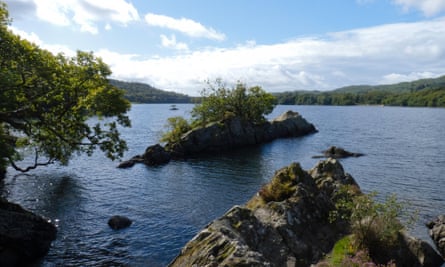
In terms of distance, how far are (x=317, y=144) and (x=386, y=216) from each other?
6434 cm

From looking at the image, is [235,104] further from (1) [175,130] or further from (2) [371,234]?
(2) [371,234]

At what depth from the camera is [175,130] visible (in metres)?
73.5

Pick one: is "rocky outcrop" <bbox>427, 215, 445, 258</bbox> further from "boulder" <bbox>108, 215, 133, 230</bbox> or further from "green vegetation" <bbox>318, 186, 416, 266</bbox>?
"boulder" <bbox>108, 215, 133, 230</bbox>

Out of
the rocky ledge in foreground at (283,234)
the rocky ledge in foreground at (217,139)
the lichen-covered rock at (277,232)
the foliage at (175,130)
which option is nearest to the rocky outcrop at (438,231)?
the rocky ledge in foreground at (283,234)

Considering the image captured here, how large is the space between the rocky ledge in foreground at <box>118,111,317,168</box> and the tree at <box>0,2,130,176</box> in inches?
1178

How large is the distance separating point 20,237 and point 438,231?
31.9 meters

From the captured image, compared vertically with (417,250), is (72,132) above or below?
above

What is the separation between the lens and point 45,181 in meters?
43.2

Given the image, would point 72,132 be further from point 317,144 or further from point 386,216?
point 317,144

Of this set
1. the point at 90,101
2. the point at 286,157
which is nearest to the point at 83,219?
the point at 90,101

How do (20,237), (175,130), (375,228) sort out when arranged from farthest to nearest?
(175,130)
(20,237)
(375,228)

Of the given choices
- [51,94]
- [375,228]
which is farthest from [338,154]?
[51,94]

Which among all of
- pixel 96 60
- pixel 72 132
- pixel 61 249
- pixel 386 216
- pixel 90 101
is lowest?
pixel 61 249

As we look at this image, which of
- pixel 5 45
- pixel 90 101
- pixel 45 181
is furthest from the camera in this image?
pixel 45 181
